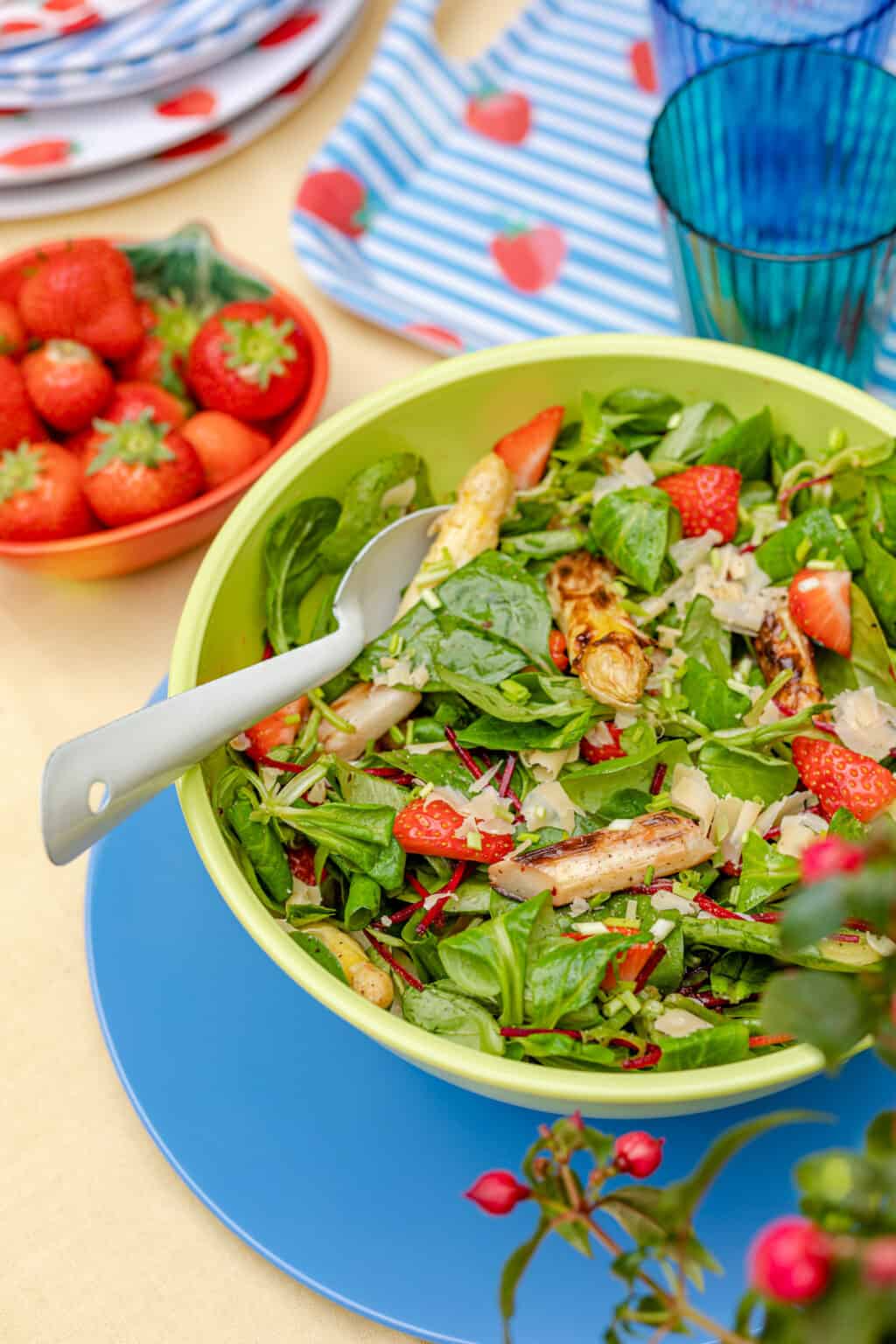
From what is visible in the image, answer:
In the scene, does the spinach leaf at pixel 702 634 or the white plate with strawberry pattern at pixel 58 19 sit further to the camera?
the white plate with strawberry pattern at pixel 58 19

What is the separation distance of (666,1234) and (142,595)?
107 centimetres

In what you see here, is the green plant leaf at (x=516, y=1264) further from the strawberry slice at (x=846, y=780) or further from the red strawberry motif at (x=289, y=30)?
the red strawberry motif at (x=289, y=30)

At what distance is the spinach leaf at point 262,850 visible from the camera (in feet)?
3.28

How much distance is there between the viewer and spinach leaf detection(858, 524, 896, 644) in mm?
1105

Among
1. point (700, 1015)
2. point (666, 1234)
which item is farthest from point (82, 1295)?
point (666, 1234)

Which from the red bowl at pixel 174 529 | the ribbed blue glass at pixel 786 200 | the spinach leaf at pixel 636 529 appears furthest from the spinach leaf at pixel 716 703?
the red bowl at pixel 174 529

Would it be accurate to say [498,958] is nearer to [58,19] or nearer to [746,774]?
[746,774]

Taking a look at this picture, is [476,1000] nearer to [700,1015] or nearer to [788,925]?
[700,1015]

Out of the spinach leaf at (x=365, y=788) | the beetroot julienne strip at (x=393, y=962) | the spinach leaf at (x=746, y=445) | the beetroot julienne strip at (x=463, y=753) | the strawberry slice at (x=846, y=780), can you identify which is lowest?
the beetroot julienne strip at (x=393, y=962)

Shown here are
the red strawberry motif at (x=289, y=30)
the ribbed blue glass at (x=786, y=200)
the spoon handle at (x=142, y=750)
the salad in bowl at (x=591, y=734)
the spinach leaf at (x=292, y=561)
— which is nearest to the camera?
the spoon handle at (x=142, y=750)

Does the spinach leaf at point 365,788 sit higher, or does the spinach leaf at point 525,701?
the spinach leaf at point 525,701

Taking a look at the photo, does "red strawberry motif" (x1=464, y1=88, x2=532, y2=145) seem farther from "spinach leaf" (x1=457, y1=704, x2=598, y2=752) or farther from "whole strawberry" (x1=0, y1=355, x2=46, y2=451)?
"spinach leaf" (x1=457, y1=704, x2=598, y2=752)

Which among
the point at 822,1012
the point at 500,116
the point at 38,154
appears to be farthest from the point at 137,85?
the point at 822,1012

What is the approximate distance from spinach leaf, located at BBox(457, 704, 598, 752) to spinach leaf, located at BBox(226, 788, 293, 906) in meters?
0.18
